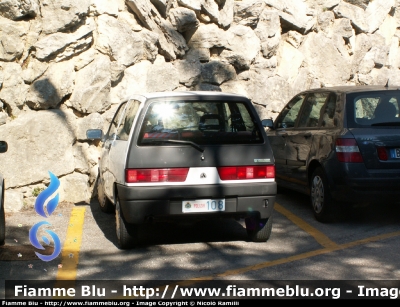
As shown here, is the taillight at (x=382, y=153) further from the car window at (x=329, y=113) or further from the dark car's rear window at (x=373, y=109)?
the car window at (x=329, y=113)

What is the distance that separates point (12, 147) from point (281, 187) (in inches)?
170

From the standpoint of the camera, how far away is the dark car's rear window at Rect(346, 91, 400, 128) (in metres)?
8.29

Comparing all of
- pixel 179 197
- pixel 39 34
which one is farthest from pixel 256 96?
pixel 179 197

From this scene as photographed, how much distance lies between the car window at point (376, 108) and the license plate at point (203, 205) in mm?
2309

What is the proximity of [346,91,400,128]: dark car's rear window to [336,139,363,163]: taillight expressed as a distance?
26cm

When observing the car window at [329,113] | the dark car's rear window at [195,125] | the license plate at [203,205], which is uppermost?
the dark car's rear window at [195,125]

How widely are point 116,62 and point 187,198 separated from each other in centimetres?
534

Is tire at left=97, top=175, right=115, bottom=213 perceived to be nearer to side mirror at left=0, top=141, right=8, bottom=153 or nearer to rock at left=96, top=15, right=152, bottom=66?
side mirror at left=0, top=141, right=8, bottom=153

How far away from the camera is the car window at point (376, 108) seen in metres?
8.32

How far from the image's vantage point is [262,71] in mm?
14539

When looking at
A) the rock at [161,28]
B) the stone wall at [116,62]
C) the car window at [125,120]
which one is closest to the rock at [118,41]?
the stone wall at [116,62]

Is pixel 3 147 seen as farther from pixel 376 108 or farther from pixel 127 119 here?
pixel 376 108

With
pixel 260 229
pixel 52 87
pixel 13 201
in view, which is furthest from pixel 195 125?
pixel 52 87

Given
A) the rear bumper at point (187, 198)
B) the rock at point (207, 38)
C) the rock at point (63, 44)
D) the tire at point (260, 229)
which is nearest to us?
the rear bumper at point (187, 198)
